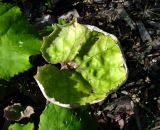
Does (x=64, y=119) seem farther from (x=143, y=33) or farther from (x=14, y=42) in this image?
(x=143, y=33)

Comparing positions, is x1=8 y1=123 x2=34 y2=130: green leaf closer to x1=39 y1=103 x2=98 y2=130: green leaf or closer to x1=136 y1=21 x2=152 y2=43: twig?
x1=39 y1=103 x2=98 y2=130: green leaf

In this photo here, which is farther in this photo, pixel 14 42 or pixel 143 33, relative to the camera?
pixel 143 33

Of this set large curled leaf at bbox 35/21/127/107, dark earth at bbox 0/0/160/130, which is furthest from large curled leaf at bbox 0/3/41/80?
dark earth at bbox 0/0/160/130

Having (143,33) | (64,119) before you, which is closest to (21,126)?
(64,119)

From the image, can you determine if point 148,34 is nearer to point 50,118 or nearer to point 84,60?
point 84,60

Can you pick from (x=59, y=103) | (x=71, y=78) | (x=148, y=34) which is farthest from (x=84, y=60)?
(x=148, y=34)

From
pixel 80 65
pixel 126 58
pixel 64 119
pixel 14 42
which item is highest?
pixel 14 42

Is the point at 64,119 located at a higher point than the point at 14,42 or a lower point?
lower
